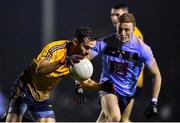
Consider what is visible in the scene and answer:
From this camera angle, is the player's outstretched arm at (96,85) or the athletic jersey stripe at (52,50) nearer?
the athletic jersey stripe at (52,50)

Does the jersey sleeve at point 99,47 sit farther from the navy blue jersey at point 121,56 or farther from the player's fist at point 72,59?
the player's fist at point 72,59

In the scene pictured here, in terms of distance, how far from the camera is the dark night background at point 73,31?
1420 centimetres

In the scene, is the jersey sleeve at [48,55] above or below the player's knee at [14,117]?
above

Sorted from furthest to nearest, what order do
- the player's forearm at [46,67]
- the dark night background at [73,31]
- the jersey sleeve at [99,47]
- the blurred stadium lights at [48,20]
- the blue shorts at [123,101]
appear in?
1. the blurred stadium lights at [48,20]
2. the dark night background at [73,31]
3. the blue shorts at [123,101]
4. the jersey sleeve at [99,47]
5. the player's forearm at [46,67]

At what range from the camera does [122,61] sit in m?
10.4

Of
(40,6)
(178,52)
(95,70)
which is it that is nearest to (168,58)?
(178,52)

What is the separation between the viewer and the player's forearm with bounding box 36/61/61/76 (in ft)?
28.3

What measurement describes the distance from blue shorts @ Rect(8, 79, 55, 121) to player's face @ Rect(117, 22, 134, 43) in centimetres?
135

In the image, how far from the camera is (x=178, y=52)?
14.3 meters

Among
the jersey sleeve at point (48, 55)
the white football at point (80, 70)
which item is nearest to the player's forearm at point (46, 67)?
the jersey sleeve at point (48, 55)

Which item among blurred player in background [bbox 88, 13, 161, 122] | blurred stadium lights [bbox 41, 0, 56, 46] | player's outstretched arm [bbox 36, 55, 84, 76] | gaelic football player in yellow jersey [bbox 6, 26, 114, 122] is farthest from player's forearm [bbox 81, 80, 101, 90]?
blurred stadium lights [bbox 41, 0, 56, 46]

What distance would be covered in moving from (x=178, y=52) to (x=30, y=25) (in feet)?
8.68

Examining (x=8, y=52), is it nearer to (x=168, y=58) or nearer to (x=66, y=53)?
(x=168, y=58)

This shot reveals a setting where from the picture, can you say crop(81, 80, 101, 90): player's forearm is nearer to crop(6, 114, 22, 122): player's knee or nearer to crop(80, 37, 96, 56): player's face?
crop(6, 114, 22, 122): player's knee
